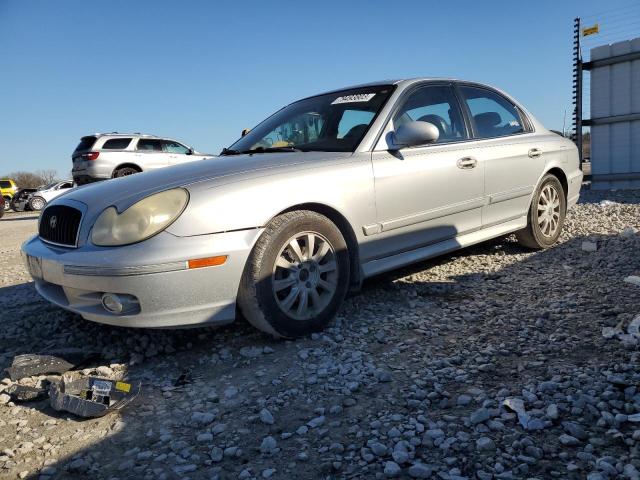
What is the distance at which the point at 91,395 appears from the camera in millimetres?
2342

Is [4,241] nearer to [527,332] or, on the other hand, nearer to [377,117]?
[377,117]

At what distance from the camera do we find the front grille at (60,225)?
109 inches

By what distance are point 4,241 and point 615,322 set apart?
31.7 feet

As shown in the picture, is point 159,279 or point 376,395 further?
point 159,279

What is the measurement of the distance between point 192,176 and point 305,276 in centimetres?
86

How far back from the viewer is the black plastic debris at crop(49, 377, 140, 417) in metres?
2.23

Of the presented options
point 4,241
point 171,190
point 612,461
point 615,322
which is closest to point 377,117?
point 171,190

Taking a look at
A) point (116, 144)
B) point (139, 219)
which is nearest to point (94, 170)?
point (116, 144)

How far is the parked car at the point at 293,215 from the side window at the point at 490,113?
0.07ft

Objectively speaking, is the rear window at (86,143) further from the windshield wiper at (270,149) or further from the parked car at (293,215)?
the windshield wiper at (270,149)

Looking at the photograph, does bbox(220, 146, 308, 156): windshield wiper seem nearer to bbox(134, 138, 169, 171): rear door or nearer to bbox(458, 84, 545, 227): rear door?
bbox(458, 84, 545, 227): rear door

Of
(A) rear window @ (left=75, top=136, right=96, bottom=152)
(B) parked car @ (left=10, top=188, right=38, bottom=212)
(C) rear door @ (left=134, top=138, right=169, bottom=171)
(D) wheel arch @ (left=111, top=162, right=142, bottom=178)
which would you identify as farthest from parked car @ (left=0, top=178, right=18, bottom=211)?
(D) wheel arch @ (left=111, top=162, right=142, bottom=178)

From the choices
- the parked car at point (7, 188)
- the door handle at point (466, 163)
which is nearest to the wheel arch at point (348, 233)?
the door handle at point (466, 163)

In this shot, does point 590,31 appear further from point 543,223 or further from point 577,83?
point 543,223
